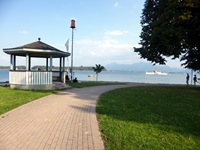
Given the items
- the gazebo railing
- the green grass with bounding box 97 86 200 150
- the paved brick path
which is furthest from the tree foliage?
the paved brick path

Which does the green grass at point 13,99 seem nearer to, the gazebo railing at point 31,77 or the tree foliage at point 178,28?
the gazebo railing at point 31,77

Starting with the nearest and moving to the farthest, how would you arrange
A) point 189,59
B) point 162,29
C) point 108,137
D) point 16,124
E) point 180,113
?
point 108,137 → point 16,124 → point 180,113 → point 162,29 → point 189,59

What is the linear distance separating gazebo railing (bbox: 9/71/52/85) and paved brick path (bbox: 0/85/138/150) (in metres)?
8.86

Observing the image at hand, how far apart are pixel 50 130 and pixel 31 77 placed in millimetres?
12312

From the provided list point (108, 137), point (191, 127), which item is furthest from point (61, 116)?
point (191, 127)

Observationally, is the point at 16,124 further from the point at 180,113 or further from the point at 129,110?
the point at 180,113

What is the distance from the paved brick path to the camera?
517cm

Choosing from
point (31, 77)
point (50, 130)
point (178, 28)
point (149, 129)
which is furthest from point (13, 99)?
point (178, 28)

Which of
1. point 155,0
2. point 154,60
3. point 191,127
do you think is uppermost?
point 155,0

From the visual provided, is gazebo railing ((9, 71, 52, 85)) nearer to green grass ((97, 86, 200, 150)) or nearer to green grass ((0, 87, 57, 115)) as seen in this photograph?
green grass ((0, 87, 57, 115))

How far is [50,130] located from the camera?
20.9 ft

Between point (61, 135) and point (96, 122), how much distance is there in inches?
65.4

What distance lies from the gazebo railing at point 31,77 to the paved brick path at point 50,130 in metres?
8.86

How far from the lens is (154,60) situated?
80.4ft
